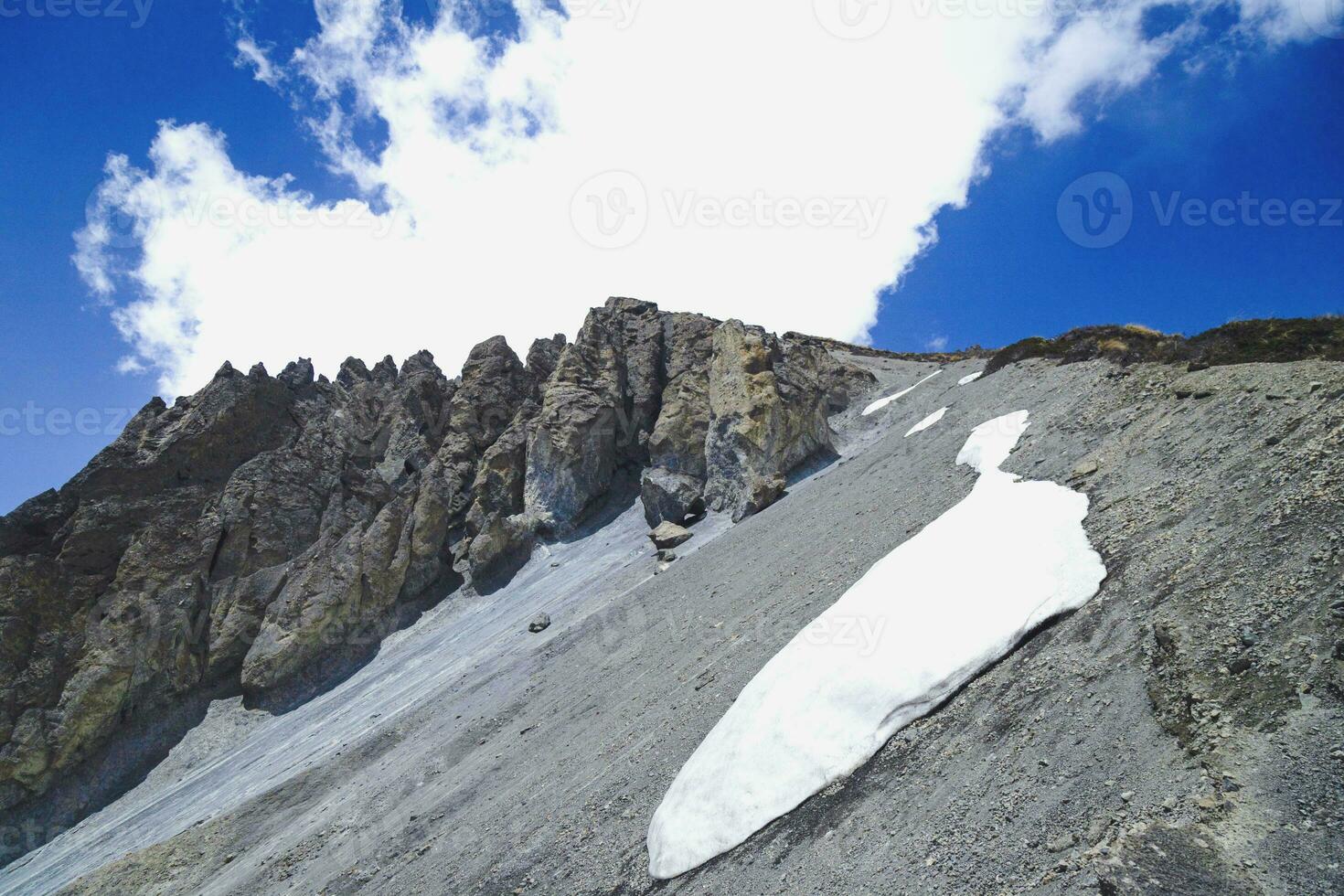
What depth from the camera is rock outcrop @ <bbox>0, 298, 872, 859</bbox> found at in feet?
113

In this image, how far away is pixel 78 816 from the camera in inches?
1236

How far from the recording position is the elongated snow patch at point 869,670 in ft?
32.7

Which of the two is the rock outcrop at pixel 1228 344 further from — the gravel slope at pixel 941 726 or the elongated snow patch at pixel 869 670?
the elongated snow patch at pixel 869 670

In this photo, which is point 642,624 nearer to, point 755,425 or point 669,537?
point 669,537

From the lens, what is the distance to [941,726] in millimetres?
9406

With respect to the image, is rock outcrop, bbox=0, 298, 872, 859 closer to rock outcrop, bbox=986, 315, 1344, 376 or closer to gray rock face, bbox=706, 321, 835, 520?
gray rock face, bbox=706, 321, 835, 520

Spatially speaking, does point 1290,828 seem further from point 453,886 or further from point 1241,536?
point 453,886

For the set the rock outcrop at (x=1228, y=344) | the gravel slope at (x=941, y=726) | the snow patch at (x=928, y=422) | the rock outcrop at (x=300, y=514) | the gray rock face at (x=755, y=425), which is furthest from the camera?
the gray rock face at (x=755, y=425)

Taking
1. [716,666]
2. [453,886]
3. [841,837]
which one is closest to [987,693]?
[841,837]

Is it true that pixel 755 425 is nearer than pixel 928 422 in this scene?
No

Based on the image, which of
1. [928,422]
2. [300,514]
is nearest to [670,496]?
[928,422]

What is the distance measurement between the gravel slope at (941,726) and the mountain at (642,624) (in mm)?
65

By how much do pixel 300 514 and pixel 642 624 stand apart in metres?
31.3

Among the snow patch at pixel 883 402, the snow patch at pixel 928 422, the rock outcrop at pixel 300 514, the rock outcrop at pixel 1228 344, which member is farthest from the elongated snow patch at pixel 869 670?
the snow patch at pixel 883 402
